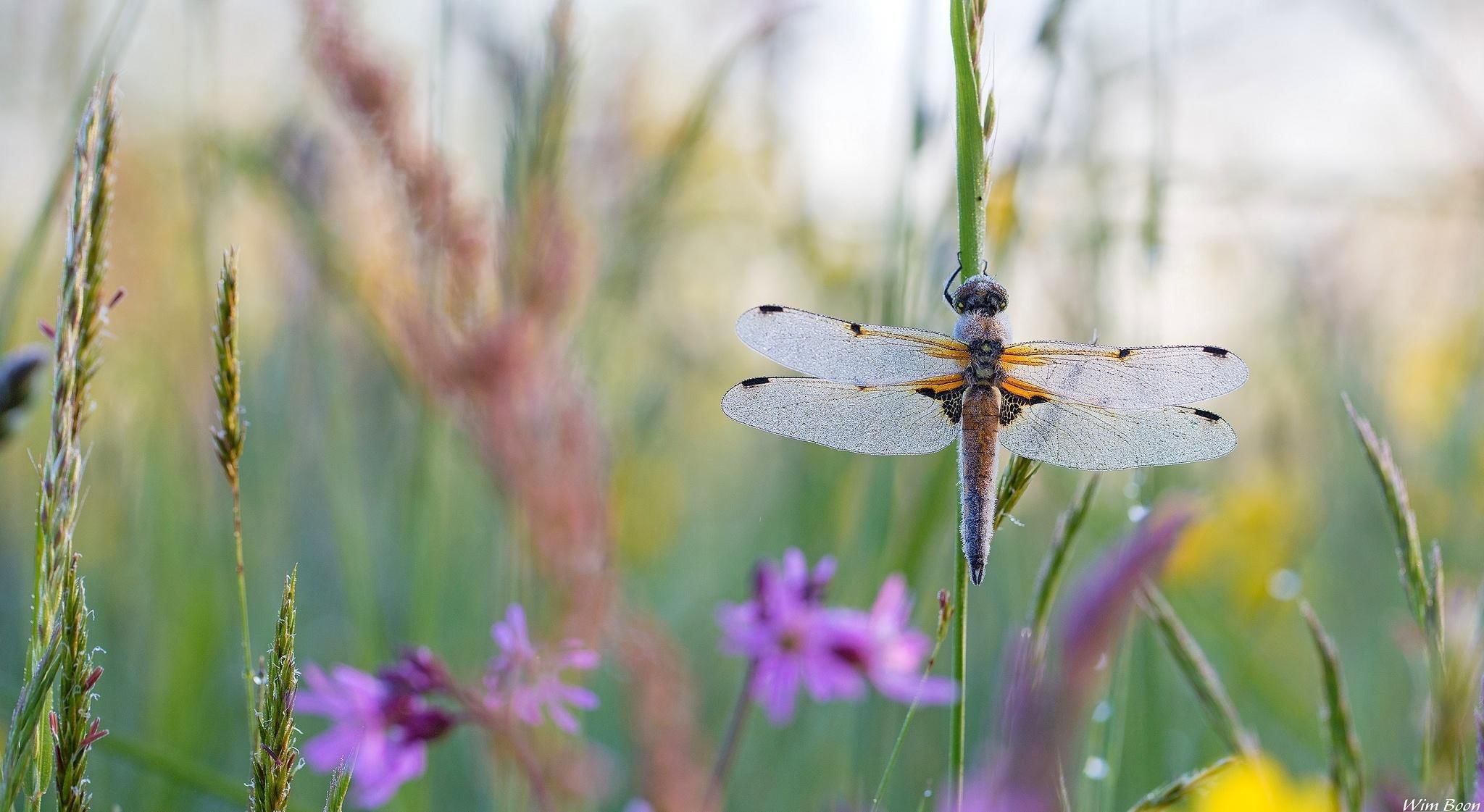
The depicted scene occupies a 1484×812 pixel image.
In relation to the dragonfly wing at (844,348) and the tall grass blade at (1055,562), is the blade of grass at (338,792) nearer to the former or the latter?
the tall grass blade at (1055,562)

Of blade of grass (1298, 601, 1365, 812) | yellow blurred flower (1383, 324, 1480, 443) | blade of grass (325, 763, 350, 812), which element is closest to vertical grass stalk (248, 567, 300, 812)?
blade of grass (325, 763, 350, 812)

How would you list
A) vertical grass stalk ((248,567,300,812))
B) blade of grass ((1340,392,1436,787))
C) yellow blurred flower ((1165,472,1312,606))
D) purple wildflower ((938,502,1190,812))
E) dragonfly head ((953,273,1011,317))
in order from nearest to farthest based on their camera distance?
purple wildflower ((938,502,1190,812)) < vertical grass stalk ((248,567,300,812)) < blade of grass ((1340,392,1436,787)) < dragonfly head ((953,273,1011,317)) < yellow blurred flower ((1165,472,1312,606))

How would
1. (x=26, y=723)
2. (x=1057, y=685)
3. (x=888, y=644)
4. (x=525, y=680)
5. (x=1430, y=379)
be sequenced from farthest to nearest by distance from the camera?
(x=1430, y=379)
(x=888, y=644)
(x=525, y=680)
(x=26, y=723)
(x=1057, y=685)

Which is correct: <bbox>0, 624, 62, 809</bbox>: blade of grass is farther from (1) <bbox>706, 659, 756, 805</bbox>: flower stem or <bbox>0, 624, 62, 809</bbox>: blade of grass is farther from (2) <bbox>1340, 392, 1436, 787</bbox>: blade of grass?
(2) <bbox>1340, 392, 1436, 787</bbox>: blade of grass

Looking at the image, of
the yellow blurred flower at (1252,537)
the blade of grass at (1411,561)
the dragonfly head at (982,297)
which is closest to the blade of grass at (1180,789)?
the blade of grass at (1411,561)

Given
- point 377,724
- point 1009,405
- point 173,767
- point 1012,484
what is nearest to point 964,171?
point 1012,484

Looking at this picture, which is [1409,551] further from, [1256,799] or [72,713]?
[72,713]
